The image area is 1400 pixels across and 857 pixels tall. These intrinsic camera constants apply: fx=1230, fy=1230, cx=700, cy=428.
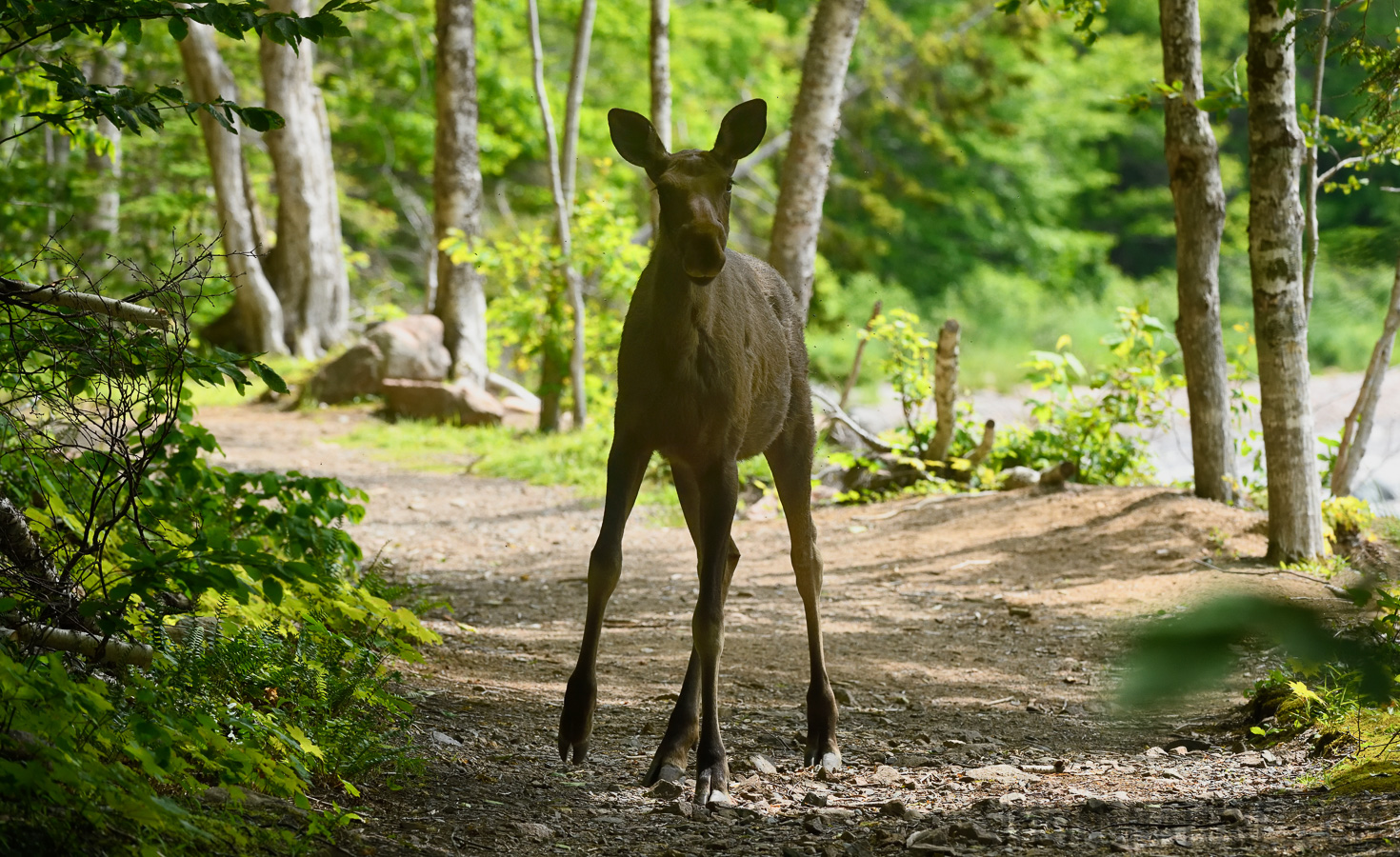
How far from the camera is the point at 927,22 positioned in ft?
131

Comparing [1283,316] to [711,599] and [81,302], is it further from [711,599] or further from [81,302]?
[81,302]

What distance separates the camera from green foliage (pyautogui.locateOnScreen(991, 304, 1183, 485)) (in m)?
12.2

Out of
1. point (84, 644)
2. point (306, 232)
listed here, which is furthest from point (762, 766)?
point (306, 232)

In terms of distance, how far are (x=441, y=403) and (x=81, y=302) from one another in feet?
46.0

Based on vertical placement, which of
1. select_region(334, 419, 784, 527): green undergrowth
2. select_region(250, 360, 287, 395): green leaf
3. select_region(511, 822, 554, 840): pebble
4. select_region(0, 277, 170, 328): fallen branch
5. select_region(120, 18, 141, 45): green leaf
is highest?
select_region(120, 18, 141, 45): green leaf

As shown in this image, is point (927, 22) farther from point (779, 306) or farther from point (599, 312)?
point (779, 306)

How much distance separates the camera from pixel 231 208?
71.5 feet

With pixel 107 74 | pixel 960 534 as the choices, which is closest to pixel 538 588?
pixel 960 534

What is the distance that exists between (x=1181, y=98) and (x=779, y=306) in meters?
5.35

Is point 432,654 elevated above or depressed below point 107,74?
below

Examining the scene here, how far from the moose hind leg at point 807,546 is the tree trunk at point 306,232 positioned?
1844cm

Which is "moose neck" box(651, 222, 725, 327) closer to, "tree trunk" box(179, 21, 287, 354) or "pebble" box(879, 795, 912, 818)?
"pebble" box(879, 795, 912, 818)

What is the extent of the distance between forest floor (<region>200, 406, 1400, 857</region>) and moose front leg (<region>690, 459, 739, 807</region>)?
21 centimetres

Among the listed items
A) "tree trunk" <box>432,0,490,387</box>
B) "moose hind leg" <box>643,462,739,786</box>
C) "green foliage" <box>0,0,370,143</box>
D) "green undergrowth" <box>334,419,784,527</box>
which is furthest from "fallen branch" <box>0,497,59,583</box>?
"tree trunk" <box>432,0,490,387</box>
